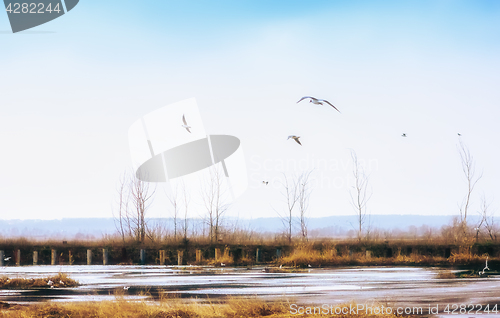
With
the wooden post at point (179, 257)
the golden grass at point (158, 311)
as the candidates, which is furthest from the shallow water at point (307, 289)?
the wooden post at point (179, 257)

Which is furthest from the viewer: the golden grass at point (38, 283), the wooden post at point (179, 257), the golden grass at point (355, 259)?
the wooden post at point (179, 257)

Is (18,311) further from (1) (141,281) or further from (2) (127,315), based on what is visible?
(1) (141,281)

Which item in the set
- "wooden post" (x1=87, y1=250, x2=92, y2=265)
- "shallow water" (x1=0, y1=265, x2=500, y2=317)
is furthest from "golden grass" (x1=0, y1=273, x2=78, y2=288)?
"wooden post" (x1=87, y1=250, x2=92, y2=265)

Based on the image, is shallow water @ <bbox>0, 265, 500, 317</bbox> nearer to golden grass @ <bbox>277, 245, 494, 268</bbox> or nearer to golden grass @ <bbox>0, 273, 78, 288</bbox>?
golden grass @ <bbox>0, 273, 78, 288</bbox>

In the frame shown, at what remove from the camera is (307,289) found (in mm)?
17859

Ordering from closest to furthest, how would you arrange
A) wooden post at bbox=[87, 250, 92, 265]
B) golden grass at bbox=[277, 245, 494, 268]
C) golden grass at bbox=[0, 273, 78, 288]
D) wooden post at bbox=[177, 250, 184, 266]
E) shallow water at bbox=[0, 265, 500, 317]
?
1. shallow water at bbox=[0, 265, 500, 317]
2. golden grass at bbox=[0, 273, 78, 288]
3. golden grass at bbox=[277, 245, 494, 268]
4. wooden post at bbox=[177, 250, 184, 266]
5. wooden post at bbox=[87, 250, 92, 265]

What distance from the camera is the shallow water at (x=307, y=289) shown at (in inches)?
583

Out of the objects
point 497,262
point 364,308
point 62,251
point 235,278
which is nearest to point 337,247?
point 497,262

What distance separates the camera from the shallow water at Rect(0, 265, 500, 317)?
48.6 ft

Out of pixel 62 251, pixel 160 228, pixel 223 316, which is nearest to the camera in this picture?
pixel 223 316

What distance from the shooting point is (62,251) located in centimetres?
3984

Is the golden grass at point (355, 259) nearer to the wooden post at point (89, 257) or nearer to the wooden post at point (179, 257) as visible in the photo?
the wooden post at point (179, 257)

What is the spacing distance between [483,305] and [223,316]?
Answer: 21.9 feet

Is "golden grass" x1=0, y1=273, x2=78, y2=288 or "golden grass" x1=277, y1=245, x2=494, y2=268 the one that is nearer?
"golden grass" x1=0, y1=273, x2=78, y2=288
